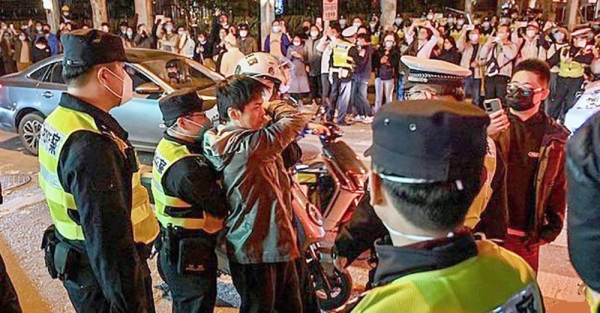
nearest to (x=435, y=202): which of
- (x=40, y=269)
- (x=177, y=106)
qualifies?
(x=177, y=106)

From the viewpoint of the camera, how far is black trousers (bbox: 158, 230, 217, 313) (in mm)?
3131

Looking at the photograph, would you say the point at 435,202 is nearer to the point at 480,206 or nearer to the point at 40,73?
the point at 480,206

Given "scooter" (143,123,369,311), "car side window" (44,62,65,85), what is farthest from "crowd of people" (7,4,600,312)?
"car side window" (44,62,65,85)

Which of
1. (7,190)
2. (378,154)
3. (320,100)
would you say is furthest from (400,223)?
(320,100)

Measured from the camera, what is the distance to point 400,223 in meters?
1.51

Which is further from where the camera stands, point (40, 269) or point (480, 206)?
point (40, 269)

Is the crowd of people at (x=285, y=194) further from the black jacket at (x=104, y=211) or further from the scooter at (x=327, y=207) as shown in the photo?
the scooter at (x=327, y=207)

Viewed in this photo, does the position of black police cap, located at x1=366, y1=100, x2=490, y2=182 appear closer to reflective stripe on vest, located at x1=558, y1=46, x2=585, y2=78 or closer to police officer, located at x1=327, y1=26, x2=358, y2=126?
police officer, located at x1=327, y1=26, x2=358, y2=126

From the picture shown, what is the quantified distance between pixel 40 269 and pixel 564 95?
9.11m

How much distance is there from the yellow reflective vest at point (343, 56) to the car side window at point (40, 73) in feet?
16.8

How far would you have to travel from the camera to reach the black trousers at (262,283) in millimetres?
3139

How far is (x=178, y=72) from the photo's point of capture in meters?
8.27

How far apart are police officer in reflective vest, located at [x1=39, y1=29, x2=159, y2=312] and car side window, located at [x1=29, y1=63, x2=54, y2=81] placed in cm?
659

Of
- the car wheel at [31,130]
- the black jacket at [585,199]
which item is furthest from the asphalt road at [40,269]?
the black jacket at [585,199]
